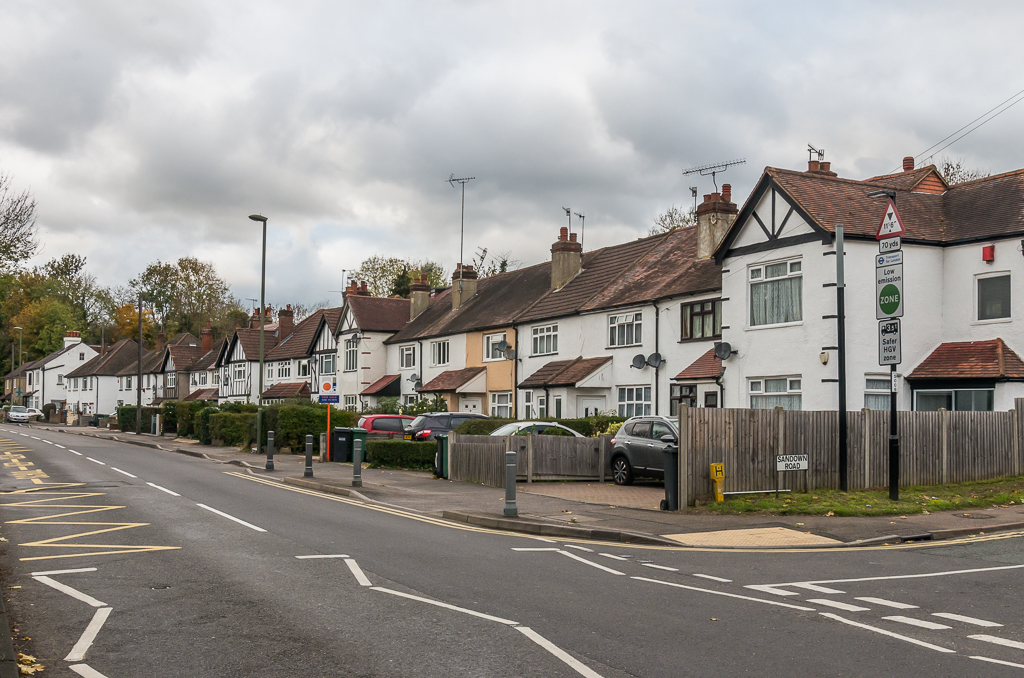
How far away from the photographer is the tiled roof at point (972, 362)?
23.6 m

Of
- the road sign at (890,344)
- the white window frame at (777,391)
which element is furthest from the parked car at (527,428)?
the road sign at (890,344)

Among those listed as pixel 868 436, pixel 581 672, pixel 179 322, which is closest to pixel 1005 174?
pixel 868 436

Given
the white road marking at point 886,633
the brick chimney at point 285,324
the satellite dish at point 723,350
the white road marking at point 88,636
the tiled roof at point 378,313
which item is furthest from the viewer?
the brick chimney at point 285,324

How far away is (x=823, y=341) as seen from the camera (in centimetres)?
2528

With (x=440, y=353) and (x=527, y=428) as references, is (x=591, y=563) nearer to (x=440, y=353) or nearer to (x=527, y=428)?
(x=527, y=428)

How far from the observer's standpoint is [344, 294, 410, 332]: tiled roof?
57.3m

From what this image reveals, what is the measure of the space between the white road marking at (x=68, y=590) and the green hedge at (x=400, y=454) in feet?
58.8

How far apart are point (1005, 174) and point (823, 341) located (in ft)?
25.4

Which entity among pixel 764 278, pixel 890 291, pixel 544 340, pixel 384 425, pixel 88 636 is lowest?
pixel 88 636

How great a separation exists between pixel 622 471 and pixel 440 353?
28100mm

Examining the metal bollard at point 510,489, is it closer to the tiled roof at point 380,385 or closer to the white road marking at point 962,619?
the white road marking at point 962,619

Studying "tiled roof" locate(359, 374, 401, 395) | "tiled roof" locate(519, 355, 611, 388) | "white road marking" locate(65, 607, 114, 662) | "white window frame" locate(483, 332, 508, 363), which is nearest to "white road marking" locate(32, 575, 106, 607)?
"white road marking" locate(65, 607, 114, 662)

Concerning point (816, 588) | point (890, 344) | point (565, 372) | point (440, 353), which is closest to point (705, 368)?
point (565, 372)

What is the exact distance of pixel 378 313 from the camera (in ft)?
192
